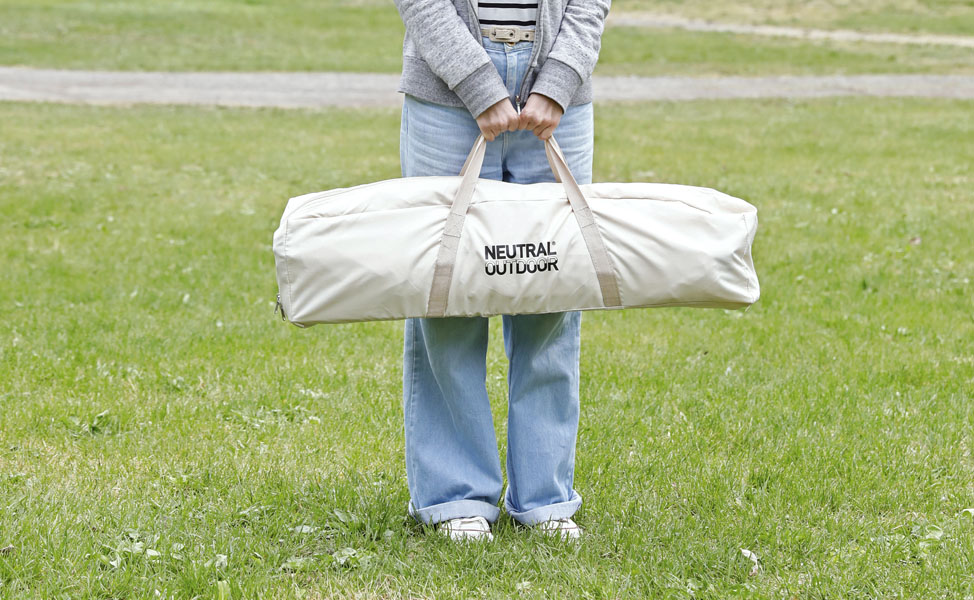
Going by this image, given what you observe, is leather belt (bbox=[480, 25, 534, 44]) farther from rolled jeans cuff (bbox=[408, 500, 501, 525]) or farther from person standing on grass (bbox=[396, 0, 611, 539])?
rolled jeans cuff (bbox=[408, 500, 501, 525])

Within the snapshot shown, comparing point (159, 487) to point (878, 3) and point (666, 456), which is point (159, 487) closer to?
point (666, 456)

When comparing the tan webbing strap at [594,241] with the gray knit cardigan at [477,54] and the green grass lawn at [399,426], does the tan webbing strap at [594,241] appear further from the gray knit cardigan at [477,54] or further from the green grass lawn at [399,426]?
the green grass lawn at [399,426]

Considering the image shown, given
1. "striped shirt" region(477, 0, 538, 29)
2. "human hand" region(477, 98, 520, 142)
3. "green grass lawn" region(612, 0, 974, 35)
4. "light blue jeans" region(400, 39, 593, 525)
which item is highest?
"striped shirt" region(477, 0, 538, 29)

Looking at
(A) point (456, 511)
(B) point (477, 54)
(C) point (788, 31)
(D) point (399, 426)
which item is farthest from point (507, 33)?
(C) point (788, 31)

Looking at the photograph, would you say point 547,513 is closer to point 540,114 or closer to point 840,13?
point 540,114

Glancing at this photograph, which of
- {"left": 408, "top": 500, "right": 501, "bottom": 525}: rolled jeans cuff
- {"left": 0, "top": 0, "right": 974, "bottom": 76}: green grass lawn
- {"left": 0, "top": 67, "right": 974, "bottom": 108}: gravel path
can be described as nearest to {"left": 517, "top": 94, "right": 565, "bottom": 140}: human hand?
{"left": 408, "top": 500, "right": 501, "bottom": 525}: rolled jeans cuff

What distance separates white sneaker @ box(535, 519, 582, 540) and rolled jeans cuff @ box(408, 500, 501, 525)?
0.14 metres

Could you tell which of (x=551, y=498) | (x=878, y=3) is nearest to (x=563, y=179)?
(x=551, y=498)

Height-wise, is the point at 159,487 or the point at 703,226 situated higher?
the point at 703,226

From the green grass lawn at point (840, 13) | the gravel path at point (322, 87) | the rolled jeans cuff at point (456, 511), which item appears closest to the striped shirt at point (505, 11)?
the rolled jeans cuff at point (456, 511)

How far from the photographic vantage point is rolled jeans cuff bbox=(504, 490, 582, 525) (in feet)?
9.68

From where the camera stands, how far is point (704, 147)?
11.3 m

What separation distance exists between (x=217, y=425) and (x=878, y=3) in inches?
1130

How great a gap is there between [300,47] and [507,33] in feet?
65.1
